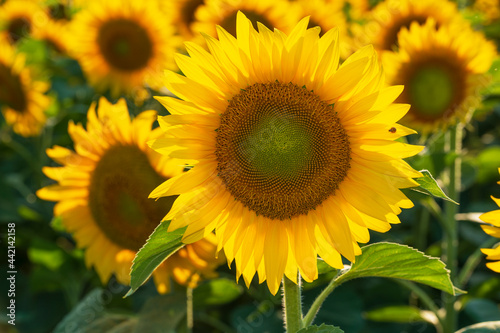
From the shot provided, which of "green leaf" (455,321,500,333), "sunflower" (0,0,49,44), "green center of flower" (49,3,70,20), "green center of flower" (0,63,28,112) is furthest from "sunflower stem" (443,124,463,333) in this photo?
"sunflower" (0,0,49,44)

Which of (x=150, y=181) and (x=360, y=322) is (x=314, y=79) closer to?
(x=150, y=181)

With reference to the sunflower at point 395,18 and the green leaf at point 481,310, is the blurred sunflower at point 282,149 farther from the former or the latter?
the sunflower at point 395,18

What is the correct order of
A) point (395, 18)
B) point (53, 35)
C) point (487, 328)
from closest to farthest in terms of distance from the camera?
point (487, 328)
point (395, 18)
point (53, 35)

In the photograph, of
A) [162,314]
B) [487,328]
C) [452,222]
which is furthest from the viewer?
[452,222]

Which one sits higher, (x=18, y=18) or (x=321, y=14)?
(x=321, y=14)

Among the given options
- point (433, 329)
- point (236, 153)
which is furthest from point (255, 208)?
point (433, 329)

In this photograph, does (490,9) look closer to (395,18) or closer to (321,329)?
(395,18)

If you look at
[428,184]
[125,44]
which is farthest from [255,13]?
[428,184]

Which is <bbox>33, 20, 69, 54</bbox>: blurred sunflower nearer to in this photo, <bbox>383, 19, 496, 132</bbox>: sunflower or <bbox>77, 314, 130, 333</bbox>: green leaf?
<bbox>77, 314, 130, 333</bbox>: green leaf
